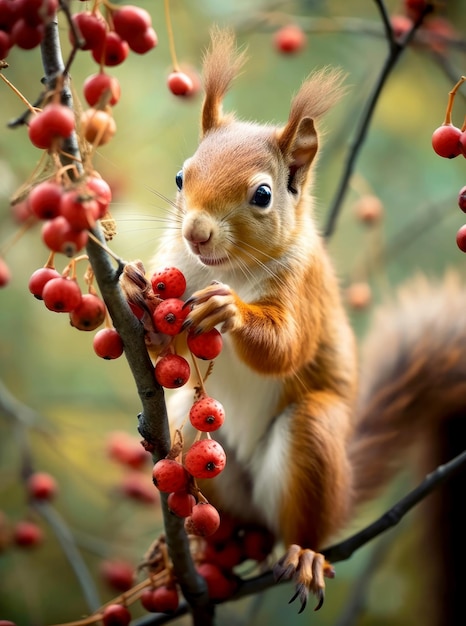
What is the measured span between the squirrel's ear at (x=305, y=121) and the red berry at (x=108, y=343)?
58 centimetres

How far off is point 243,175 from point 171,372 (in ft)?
1.60

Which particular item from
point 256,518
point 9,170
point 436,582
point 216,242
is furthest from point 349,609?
point 9,170

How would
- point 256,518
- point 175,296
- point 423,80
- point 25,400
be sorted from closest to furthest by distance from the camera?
point 175,296 → point 256,518 → point 25,400 → point 423,80

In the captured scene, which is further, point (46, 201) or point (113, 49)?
point (113, 49)

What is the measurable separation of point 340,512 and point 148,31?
1086mm

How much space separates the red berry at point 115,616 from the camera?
1.31 metres

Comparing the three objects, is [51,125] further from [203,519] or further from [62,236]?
[203,519]

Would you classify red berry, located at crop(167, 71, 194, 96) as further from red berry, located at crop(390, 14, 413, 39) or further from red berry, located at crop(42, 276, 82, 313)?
red berry, located at crop(390, 14, 413, 39)

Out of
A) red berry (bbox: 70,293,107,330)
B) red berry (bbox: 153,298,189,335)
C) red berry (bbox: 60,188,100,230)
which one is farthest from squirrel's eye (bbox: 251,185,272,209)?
red berry (bbox: 60,188,100,230)

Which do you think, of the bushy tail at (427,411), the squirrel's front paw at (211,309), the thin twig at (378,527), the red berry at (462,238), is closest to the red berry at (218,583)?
the thin twig at (378,527)

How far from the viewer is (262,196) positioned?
1.38 meters

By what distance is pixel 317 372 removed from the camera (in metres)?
1.68

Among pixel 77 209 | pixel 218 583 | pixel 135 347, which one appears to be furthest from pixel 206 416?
pixel 218 583

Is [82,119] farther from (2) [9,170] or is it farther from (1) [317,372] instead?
(2) [9,170]
